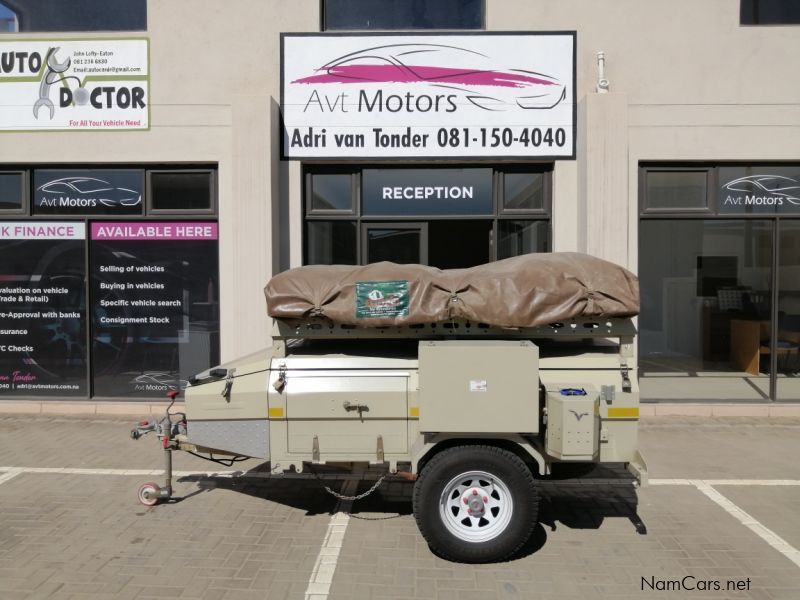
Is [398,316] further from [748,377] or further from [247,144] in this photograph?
[748,377]

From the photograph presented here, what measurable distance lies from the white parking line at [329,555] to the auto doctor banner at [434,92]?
5.21m

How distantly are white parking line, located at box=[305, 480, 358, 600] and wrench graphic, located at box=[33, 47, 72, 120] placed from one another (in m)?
7.44

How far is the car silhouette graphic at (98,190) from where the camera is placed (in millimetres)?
8672

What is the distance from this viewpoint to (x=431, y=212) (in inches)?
340

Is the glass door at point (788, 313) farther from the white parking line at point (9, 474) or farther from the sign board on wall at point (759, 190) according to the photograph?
the white parking line at point (9, 474)

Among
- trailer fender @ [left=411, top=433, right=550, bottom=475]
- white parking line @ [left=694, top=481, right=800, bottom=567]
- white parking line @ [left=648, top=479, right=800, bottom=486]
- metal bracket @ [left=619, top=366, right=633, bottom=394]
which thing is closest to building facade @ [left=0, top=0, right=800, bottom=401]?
white parking line @ [left=648, top=479, right=800, bottom=486]

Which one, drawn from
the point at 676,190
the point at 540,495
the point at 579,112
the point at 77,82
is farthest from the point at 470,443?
the point at 77,82

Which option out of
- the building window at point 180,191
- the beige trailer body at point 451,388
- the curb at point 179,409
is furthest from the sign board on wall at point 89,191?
the beige trailer body at point 451,388

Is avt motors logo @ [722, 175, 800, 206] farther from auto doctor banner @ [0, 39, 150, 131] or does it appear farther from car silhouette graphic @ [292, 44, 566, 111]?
auto doctor banner @ [0, 39, 150, 131]

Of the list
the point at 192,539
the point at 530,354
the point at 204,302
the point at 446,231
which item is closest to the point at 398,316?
the point at 530,354

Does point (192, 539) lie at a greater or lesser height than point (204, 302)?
lesser

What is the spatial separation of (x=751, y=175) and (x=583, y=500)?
5.95 m

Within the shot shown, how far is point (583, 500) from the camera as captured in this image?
17.7 ft

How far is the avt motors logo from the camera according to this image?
8.46 metres
